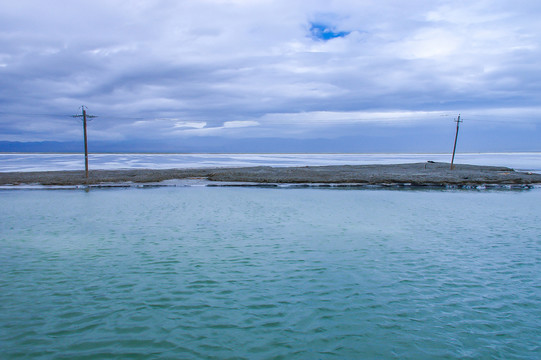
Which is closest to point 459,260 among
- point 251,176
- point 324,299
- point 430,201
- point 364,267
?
point 364,267

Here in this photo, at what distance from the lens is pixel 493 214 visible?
2322 cm

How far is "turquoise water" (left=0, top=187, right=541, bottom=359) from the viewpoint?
7.38 metres

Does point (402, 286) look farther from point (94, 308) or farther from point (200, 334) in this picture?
point (94, 308)

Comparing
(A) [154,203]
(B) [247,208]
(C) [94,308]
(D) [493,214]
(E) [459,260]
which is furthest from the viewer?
(A) [154,203]

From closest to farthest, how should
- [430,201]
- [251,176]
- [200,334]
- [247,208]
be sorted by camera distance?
[200,334]
[247,208]
[430,201]
[251,176]

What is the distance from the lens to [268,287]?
10.3 metres

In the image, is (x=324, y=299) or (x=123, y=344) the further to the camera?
(x=324, y=299)

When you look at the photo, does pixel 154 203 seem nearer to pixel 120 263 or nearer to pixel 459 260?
pixel 120 263

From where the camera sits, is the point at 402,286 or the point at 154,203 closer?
the point at 402,286

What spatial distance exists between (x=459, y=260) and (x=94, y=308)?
12.2m

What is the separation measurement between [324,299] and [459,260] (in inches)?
256

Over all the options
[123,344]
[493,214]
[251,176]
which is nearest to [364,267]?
[123,344]

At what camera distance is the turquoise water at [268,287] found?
7.38 m

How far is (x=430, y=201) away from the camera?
29578mm
